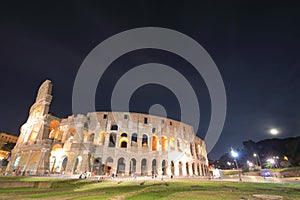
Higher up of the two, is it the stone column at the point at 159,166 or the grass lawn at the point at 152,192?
the stone column at the point at 159,166

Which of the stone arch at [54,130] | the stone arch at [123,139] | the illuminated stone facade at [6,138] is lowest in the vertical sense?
the stone arch at [123,139]

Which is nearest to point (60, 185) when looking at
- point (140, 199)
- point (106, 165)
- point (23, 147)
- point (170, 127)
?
point (140, 199)

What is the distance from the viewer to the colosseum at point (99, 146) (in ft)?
109

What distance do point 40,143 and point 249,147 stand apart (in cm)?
7774

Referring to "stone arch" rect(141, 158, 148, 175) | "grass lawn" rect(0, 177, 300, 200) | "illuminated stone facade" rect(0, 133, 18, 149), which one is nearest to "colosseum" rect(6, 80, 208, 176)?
"stone arch" rect(141, 158, 148, 175)

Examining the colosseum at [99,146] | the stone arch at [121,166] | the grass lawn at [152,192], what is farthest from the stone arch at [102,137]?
the grass lawn at [152,192]

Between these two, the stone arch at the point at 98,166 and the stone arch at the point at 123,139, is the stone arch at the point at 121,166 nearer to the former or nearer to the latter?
the stone arch at the point at 98,166

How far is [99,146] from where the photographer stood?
35844 millimetres

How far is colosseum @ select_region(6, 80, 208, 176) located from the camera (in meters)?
33.2

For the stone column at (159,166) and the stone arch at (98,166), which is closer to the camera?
the stone arch at (98,166)

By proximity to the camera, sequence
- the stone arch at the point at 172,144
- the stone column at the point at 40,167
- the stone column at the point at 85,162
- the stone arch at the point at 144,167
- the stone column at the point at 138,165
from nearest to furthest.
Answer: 1. the stone column at the point at 40,167
2. the stone column at the point at 85,162
3. the stone column at the point at 138,165
4. the stone arch at the point at 144,167
5. the stone arch at the point at 172,144

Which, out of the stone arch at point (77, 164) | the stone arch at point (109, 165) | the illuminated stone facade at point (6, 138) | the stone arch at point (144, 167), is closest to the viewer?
the stone arch at point (77, 164)

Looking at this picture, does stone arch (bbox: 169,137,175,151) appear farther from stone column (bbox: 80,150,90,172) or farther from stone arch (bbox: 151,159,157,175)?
stone column (bbox: 80,150,90,172)

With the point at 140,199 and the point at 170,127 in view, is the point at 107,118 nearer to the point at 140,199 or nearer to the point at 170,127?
the point at 170,127
